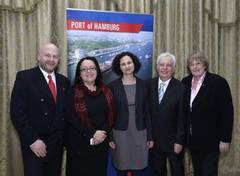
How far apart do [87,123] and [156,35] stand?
156 centimetres

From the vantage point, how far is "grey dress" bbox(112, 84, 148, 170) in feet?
9.88

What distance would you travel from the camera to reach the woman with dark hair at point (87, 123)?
109 inches

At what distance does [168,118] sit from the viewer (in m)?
2.99

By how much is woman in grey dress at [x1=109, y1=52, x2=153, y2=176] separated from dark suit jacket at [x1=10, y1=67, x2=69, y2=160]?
20.5 inches

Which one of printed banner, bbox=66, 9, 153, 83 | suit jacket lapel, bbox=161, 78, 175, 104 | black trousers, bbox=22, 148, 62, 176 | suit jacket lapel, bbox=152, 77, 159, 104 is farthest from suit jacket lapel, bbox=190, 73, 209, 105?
black trousers, bbox=22, 148, 62, 176

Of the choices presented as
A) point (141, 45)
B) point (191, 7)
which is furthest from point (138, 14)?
point (191, 7)

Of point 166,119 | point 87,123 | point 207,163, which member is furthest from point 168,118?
point 87,123

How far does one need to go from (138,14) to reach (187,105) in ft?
3.93

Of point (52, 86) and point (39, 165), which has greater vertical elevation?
point (52, 86)

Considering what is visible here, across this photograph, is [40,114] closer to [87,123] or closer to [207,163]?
[87,123]

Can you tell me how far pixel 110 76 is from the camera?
3586 mm

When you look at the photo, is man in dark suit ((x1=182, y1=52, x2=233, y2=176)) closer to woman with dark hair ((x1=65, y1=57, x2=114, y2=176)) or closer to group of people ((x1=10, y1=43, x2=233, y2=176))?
group of people ((x1=10, y1=43, x2=233, y2=176))

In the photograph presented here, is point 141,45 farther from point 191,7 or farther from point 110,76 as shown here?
point 191,7

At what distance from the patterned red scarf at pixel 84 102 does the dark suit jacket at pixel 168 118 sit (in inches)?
16.0
